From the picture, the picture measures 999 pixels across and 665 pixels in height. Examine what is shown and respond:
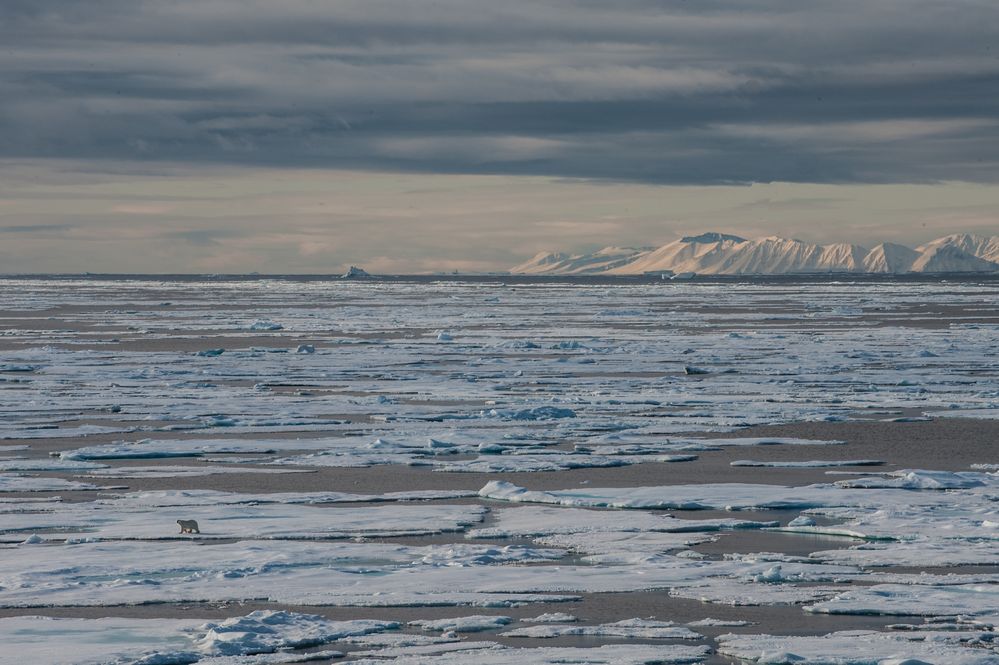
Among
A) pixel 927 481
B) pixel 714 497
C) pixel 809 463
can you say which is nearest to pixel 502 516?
pixel 714 497

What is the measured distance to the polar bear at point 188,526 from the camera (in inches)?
425

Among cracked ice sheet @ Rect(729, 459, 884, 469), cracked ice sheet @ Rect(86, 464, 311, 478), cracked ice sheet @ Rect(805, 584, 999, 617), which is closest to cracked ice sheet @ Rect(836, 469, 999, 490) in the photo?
cracked ice sheet @ Rect(729, 459, 884, 469)

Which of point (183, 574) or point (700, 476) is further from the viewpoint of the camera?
point (700, 476)

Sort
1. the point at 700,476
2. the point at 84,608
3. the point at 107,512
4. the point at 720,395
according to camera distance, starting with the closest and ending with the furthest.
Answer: the point at 84,608
the point at 107,512
the point at 700,476
the point at 720,395

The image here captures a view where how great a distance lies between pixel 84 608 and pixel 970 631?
5.14 meters

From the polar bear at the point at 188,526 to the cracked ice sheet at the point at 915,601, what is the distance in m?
4.77

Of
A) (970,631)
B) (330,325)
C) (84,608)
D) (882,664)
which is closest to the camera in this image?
(882,664)

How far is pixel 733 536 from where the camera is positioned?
1065cm

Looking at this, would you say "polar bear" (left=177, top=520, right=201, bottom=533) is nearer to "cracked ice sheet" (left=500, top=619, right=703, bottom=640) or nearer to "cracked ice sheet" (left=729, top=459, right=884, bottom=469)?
"cracked ice sheet" (left=500, top=619, right=703, bottom=640)

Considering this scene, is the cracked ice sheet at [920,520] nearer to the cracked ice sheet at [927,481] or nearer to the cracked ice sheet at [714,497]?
the cracked ice sheet at [714,497]

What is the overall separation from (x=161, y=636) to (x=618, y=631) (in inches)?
99.4

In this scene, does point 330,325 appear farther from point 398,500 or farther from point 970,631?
point 970,631

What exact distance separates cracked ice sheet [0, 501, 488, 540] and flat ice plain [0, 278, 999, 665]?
0.05 m

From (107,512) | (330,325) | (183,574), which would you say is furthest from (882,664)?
(330,325)
